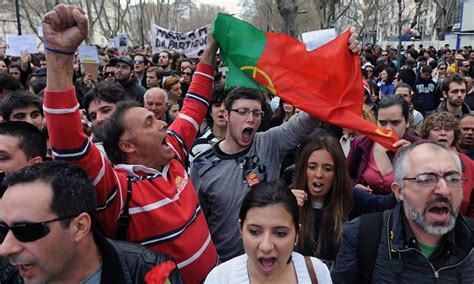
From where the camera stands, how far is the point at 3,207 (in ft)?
6.26

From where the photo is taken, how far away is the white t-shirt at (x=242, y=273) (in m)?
2.30

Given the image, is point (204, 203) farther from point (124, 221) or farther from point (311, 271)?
point (311, 271)

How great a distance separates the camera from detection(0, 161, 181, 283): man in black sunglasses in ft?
6.14

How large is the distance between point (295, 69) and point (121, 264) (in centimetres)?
206

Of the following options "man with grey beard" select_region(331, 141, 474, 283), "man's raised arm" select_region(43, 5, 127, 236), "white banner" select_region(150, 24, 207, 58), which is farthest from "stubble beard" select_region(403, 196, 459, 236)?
"white banner" select_region(150, 24, 207, 58)

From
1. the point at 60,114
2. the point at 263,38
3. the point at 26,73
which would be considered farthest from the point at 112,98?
the point at 26,73

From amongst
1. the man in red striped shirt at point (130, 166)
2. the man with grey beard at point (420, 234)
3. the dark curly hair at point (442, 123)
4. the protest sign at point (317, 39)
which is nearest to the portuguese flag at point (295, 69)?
the protest sign at point (317, 39)

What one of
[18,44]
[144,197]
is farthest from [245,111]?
[18,44]

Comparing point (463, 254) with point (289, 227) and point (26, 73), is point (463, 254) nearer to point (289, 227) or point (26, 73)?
point (289, 227)

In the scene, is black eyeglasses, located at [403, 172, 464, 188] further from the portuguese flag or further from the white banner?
the white banner

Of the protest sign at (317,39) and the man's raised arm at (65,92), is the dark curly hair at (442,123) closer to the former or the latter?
the protest sign at (317,39)

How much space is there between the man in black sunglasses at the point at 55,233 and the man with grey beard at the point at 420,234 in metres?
1.02

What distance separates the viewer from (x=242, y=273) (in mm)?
2318

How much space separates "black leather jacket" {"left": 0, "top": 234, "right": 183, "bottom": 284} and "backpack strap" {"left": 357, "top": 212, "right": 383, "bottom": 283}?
85 centimetres
